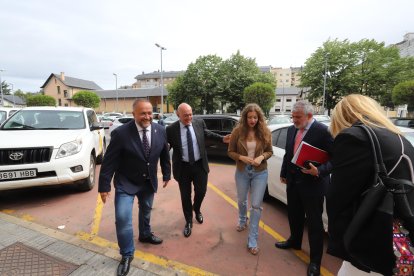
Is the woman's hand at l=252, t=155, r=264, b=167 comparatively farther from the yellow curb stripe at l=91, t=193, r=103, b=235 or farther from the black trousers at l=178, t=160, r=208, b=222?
the yellow curb stripe at l=91, t=193, r=103, b=235

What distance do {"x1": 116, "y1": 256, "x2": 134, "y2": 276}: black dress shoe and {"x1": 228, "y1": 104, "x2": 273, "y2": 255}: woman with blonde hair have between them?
1457 millimetres

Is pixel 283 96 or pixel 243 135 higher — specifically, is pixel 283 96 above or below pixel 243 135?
above

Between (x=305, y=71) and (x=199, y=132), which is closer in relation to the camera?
(x=199, y=132)

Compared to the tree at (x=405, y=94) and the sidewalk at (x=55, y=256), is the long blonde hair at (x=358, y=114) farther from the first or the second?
the tree at (x=405, y=94)

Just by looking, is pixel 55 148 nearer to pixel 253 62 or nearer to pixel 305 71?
pixel 305 71

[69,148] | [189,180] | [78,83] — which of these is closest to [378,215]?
[189,180]

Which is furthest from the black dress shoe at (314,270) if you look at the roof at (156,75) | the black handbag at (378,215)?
the roof at (156,75)

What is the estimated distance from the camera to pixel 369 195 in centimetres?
129

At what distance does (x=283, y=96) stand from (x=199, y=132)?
70890 mm

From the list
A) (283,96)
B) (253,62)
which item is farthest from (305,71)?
(283,96)

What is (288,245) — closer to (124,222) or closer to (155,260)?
(155,260)

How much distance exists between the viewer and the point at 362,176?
1.34 m

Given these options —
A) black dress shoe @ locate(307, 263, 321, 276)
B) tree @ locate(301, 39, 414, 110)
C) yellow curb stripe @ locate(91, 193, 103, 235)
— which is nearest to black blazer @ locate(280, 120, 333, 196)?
black dress shoe @ locate(307, 263, 321, 276)

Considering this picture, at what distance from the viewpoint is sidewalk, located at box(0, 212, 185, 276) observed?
8.40ft
